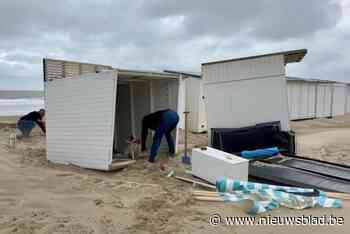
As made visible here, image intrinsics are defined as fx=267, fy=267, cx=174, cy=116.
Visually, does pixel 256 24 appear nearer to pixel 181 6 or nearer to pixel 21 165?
pixel 181 6

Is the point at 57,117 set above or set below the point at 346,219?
above

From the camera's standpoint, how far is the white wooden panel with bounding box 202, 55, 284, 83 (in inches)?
246

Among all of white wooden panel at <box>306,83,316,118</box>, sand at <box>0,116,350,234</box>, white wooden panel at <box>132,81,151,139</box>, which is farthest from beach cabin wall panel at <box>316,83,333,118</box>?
sand at <box>0,116,350,234</box>

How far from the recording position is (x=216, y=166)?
377 cm

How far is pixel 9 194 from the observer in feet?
11.0

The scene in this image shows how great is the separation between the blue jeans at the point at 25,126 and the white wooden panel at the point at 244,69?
20.0 ft

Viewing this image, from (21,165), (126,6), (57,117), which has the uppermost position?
(126,6)

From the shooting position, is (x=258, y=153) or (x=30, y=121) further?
(x=30, y=121)

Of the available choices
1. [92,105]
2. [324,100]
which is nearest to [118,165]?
[92,105]

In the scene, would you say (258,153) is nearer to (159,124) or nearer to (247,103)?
(247,103)

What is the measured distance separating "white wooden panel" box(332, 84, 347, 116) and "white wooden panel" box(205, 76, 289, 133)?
47.4ft

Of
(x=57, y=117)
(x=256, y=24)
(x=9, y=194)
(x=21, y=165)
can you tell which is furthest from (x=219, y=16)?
(x=9, y=194)

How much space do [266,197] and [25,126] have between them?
8.36 m

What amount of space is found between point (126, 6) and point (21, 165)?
4.64 meters
